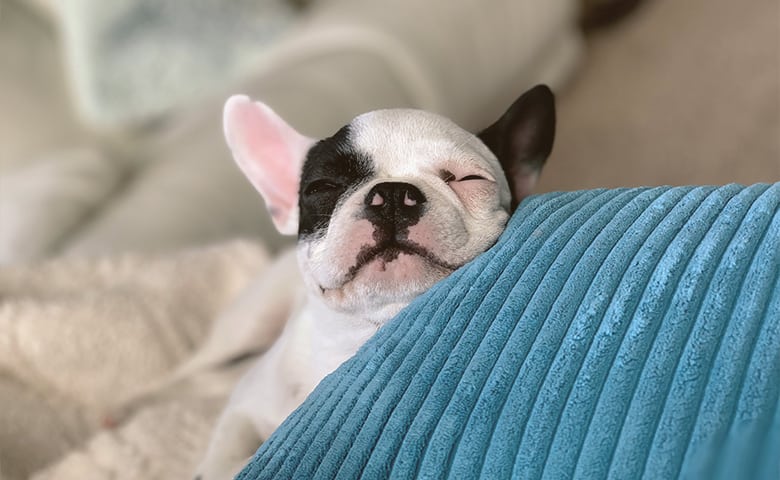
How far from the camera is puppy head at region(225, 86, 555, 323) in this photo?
366 mm

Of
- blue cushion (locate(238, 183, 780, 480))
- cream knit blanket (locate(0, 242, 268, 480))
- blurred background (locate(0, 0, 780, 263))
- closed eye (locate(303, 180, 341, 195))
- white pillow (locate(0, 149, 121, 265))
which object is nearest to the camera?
blue cushion (locate(238, 183, 780, 480))

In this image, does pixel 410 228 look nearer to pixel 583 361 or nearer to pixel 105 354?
pixel 583 361

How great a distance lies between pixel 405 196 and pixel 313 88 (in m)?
0.49

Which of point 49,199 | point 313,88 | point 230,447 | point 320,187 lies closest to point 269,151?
point 320,187

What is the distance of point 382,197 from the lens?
1.18 feet

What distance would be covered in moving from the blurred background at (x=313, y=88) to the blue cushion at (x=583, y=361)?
76mm

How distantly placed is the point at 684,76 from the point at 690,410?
34cm

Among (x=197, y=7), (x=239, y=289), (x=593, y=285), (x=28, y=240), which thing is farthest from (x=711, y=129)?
(x=197, y=7)

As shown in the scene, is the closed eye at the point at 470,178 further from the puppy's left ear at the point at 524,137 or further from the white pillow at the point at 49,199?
the white pillow at the point at 49,199

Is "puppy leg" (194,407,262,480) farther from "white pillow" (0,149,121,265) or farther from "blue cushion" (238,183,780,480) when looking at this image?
"white pillow" (0,149,121,265)

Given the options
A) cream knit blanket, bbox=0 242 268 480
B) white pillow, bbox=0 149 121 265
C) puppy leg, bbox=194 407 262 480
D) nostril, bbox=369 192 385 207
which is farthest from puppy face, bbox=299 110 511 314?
white pillow, bbox=0 149 121 265

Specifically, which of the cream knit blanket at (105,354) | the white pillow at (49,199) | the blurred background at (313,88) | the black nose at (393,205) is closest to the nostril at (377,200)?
the black nose at (393,205)

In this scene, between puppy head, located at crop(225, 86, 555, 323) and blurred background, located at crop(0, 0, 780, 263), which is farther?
blurred background, located at crop(0, 0, 780, 263)

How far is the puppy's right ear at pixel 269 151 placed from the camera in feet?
1.49
